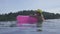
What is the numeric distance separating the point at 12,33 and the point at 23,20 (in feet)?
15.0

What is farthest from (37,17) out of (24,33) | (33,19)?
(24,33)

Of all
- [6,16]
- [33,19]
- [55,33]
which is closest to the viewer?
[55,33]

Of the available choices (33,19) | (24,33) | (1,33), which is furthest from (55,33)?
(33,19)

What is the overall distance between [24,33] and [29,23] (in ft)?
16.5

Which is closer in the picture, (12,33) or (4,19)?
(12,33)

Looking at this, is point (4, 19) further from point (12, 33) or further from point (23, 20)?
point (12, 33)

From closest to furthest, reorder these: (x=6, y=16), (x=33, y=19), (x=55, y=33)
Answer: (x=55, y=33) < (x=33, y=19) < (x=6, y=16)

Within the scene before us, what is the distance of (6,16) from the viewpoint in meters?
23.0

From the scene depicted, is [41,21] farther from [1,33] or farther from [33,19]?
[1,33]

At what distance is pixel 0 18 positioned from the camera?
23.7m

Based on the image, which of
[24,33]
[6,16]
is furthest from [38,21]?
[6,16]

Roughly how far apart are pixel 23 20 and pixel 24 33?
4.56 meters

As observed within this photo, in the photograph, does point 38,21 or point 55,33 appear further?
point 38,21

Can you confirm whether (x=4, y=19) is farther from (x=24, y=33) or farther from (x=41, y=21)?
(x=24, y=33)
